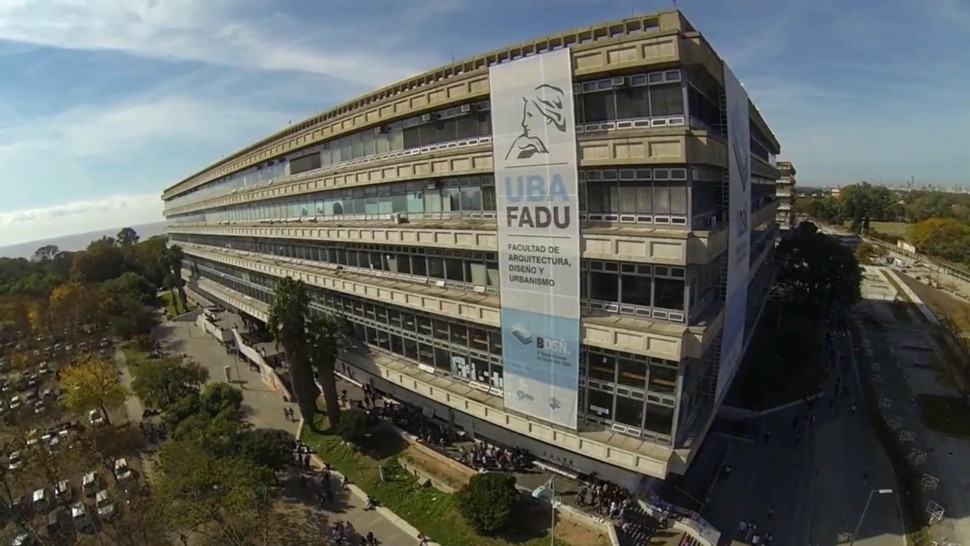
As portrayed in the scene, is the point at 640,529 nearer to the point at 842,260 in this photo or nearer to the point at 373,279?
the point at 373,279

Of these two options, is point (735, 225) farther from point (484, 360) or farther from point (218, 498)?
point (218, 498)

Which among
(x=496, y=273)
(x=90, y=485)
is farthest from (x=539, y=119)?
(x=90, y=485)

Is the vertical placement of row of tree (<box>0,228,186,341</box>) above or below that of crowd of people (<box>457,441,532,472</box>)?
above

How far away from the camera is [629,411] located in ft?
82.9

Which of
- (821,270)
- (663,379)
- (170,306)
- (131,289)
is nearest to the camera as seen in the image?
(663,379)

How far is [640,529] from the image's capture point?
26.2 m

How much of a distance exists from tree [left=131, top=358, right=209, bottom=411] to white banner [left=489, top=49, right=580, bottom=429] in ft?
107

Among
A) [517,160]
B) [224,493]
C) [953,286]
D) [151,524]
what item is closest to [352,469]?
[224,493]

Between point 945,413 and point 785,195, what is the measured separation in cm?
7818

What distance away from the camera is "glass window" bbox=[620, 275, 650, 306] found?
23.8m

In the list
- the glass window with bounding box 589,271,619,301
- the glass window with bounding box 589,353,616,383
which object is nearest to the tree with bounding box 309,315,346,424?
the glass window with bounding box 589,353,616,383

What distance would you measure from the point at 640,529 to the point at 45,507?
130ft

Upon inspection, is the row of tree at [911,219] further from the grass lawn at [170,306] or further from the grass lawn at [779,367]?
the grass lawn at [170,306]

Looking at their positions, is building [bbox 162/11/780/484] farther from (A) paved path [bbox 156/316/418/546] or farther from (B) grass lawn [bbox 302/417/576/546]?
(A) paved path [bbox 156/316/418/546]
